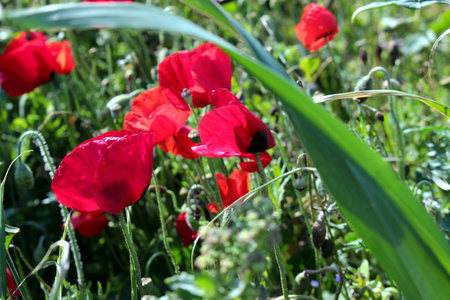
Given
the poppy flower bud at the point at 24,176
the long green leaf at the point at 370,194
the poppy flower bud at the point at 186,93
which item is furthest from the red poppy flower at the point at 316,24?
Result: the long green leaf at the point at 370,194

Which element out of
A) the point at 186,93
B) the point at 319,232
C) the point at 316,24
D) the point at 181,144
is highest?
the point at 316,24

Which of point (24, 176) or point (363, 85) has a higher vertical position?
point (363, 85)

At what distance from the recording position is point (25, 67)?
1.72m

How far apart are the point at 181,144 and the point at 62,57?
0.75 metres

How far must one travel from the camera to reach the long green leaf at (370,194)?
62 centimetres

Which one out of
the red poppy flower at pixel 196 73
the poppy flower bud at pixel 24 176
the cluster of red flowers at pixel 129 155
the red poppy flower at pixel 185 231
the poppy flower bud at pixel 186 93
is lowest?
the red poppy flower at pixel 185 231

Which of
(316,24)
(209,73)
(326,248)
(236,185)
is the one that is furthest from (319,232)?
(316,24)

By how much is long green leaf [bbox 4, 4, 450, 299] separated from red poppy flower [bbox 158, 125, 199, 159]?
0.51 m

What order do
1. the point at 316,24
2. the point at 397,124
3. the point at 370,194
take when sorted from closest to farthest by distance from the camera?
the point at 370,194
the point at 397,124
the point at 316,24

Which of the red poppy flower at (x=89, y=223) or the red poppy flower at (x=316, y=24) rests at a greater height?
the red poppy flower at (x=316, y=24)

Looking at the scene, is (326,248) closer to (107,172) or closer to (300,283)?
(300,283)

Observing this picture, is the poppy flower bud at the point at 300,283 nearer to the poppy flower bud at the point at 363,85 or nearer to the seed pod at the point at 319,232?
the seed pod at the point at 319,232

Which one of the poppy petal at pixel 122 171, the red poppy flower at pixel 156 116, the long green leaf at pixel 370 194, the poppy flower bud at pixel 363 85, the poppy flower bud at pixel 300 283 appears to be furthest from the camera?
the poppy flower bud at pixel 363 85

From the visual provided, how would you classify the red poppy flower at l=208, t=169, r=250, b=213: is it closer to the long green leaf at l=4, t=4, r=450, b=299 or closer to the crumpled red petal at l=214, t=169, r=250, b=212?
the crumpled red petal at l=214, t=169, r=250, b=212
